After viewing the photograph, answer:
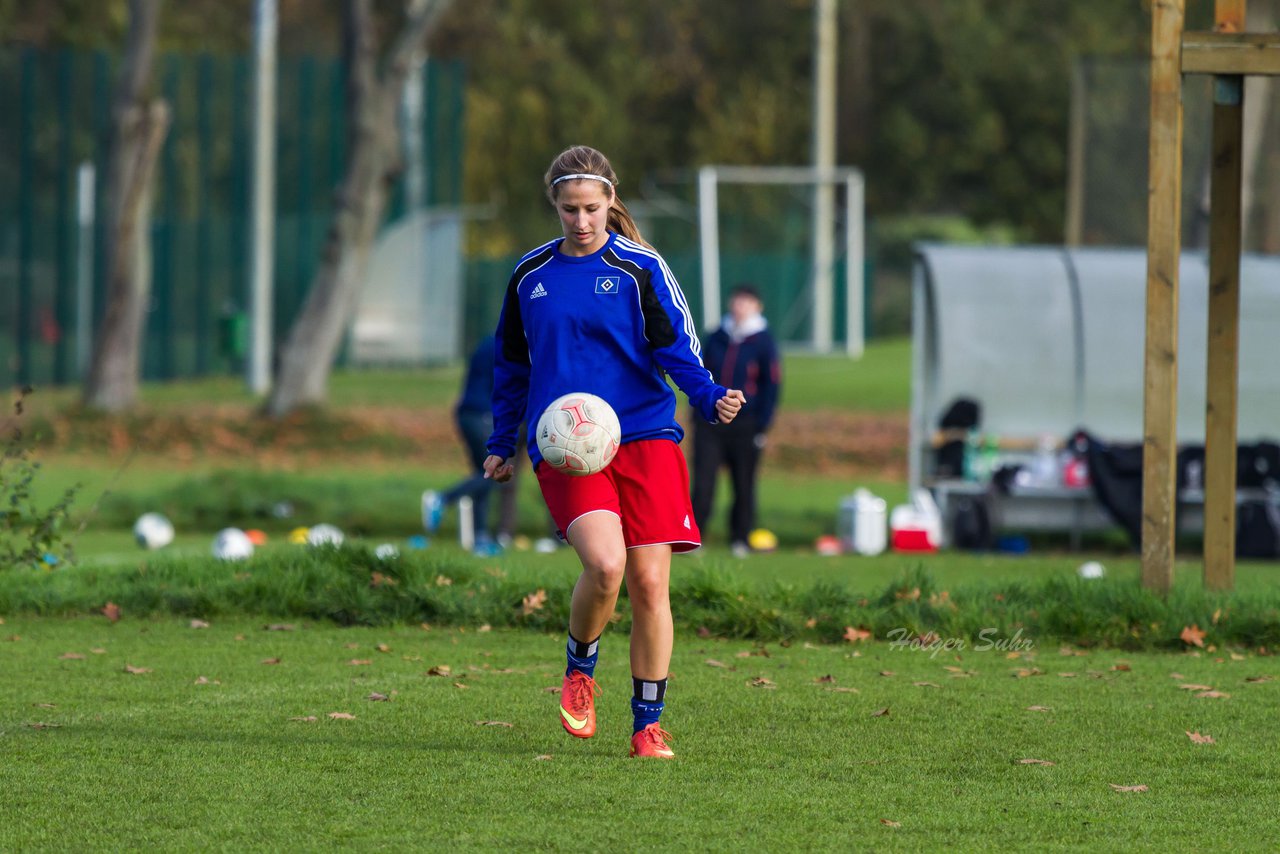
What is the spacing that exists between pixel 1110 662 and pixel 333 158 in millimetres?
32189

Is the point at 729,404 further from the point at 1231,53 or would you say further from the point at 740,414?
the point at 740,414

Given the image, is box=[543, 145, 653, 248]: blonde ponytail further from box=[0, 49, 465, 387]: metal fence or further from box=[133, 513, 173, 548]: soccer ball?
box=[0, 49, 465, 387]: metal fence

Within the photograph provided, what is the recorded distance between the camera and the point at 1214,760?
6605 millimetres

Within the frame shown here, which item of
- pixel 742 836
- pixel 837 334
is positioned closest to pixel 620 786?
pixel 742 836

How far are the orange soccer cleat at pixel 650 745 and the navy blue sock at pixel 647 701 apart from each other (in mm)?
20

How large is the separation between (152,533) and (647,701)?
876 centimetres

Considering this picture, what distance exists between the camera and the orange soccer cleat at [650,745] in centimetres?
646

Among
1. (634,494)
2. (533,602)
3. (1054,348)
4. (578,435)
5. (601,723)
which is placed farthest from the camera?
(1054,348)

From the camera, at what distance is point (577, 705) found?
6574mm

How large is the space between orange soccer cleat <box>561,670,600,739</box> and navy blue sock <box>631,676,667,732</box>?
0.17 meters

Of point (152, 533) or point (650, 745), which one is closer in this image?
point (650, 745)

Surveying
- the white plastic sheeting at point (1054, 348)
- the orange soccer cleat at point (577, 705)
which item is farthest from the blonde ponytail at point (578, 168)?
the white plastic sheeting at point (1054, 348)

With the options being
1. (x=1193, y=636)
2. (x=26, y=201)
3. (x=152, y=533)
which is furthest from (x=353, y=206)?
(x=1193, y=636)

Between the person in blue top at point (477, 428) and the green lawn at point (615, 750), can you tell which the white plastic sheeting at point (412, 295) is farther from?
the green lawn at point (615, 750)
